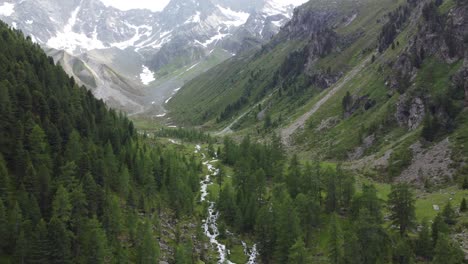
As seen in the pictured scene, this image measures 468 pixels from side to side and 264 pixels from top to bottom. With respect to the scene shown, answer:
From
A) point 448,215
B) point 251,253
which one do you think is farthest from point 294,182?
point 448,215

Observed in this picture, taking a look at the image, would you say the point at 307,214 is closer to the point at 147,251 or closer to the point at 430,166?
the point at 147,251

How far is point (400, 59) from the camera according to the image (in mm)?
165625

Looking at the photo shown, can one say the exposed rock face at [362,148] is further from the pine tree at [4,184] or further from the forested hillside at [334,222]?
the pine tree at [4,184]

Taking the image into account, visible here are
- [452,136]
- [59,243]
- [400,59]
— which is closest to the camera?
[59,243]

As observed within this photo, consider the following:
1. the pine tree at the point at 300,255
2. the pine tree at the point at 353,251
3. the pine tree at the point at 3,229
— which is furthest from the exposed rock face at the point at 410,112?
the pine tree at the point at 3,229

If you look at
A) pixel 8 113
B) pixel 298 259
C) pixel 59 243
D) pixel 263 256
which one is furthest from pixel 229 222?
pixel 8 113

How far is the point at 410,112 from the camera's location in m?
134

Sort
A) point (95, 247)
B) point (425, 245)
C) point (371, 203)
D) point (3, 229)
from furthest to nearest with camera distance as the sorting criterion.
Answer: point (371, 203), point (425, 245), point (95, 247), point (3, 229)

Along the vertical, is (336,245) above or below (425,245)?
above

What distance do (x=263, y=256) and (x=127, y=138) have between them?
64.5 m

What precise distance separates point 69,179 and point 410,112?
10462cm

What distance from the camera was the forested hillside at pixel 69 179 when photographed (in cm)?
6681

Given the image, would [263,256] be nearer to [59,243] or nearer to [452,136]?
[59,243]

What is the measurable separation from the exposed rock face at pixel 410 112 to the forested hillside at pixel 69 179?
7008cm
